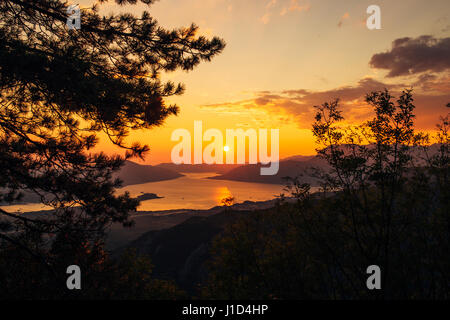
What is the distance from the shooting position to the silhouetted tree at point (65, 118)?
5906 millimetres

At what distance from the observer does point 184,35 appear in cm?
778

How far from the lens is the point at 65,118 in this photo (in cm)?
675

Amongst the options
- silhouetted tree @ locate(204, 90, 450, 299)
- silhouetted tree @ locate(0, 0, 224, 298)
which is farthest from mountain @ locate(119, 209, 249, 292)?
silhouetted tree @ locate(0, 0, 224, 298)


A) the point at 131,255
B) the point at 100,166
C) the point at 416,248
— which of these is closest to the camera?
the point at 100,166

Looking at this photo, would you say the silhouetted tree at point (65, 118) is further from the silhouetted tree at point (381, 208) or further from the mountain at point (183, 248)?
the mountain at point (183, 248)

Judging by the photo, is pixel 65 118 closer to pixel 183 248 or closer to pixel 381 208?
pixel 381 208

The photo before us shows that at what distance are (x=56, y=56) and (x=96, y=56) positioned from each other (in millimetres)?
1512

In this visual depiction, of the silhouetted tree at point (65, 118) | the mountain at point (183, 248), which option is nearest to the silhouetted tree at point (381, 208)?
the silhouetted tree at point (65, 118)

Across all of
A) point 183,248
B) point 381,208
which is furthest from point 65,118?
point 183,248

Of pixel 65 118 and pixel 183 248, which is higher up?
pixel 65 118

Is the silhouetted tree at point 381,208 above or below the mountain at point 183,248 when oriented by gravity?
above

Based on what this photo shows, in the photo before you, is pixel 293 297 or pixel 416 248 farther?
pixel 293 297
